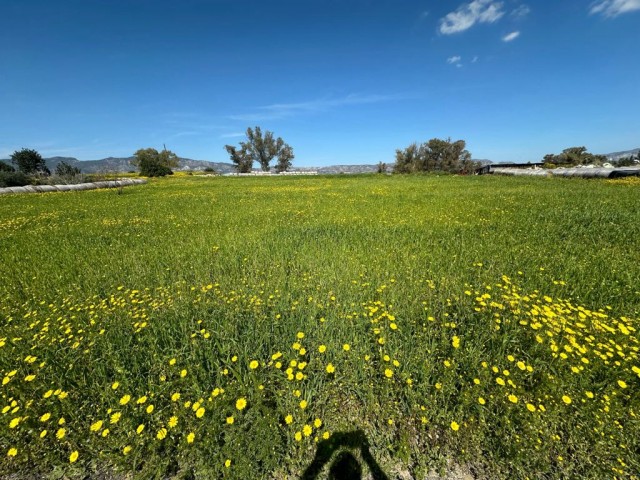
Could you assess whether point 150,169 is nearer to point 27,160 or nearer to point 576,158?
point 27,160

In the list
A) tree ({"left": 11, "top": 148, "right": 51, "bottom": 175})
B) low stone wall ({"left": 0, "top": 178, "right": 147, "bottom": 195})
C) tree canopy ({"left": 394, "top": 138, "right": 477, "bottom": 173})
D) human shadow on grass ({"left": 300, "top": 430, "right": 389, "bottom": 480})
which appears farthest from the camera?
tree canopy ({"left": 394, "top": 138, "right": 477, "bottom": 173})

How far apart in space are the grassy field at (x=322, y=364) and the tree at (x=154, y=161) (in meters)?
66.5

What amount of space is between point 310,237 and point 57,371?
6.12 metres

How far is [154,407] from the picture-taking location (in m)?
2.60

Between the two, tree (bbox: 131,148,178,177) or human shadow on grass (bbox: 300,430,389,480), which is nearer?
human shadow on grass (bbox: 300,430,389,480)

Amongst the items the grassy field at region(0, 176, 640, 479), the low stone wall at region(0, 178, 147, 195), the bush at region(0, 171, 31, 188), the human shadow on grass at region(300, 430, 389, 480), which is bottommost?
the human shadow on grass at region(300, 430, 389, 480)

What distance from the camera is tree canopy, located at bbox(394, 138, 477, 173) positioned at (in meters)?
75.4

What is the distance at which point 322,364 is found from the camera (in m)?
3.03

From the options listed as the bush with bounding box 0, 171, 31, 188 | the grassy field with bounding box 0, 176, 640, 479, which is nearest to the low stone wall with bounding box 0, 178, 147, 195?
the bush with bounding box 0, 171, 31, 188

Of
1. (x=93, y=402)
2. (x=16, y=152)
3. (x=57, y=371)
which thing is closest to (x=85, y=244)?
(x=57, y=371)

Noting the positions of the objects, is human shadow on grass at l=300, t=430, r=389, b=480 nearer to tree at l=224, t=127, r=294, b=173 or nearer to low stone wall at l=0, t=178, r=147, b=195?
low stone wall at l=0, t=178, r=147, b=195

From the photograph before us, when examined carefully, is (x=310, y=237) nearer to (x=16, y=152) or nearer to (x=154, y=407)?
(x=154, y=407)

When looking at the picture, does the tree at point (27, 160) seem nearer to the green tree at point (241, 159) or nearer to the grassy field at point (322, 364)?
the green tree at point (241, 159)

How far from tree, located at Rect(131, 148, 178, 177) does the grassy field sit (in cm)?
6649
